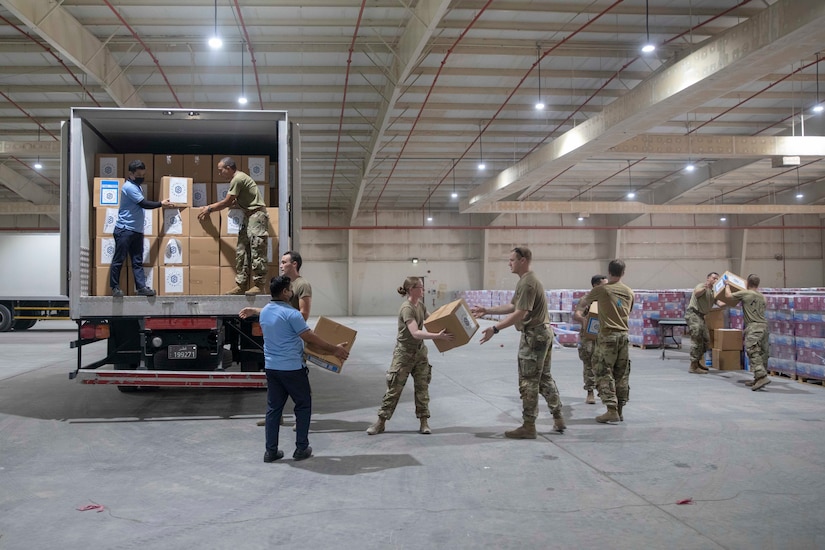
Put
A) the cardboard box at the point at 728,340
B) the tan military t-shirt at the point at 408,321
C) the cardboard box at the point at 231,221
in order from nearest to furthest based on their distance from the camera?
the tan military t-shirt at the point at 408,321 → the cardboard box at the point at 231,221 → the cardboard box at the point at 728,340

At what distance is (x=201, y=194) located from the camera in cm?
731

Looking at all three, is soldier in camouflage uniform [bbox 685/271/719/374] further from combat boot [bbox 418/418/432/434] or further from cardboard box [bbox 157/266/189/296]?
cardboard box [bbox 157/266/189/296]

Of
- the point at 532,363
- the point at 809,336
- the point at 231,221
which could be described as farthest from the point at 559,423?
the point at 809,336

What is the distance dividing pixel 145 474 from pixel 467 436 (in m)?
2.94

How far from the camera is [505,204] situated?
26.1 m

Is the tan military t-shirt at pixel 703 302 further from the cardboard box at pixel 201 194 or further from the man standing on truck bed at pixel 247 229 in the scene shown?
the cardboard box at pixel 201 194

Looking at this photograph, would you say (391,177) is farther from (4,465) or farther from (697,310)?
(4,465)

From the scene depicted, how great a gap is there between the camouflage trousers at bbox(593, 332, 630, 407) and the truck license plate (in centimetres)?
451

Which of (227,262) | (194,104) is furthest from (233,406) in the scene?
(194,104)

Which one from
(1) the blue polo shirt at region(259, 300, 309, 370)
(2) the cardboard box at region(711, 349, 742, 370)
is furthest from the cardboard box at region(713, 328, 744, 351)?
(1) the blue polo shirt at region(259, 300, 309, 370)

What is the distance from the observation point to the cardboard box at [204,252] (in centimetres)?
693

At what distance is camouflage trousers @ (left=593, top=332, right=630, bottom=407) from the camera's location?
259 inches

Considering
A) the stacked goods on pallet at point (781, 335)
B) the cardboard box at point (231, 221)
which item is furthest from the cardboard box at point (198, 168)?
the stacked goods on pallet at point (781, 335)

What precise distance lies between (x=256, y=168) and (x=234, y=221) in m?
0.89
